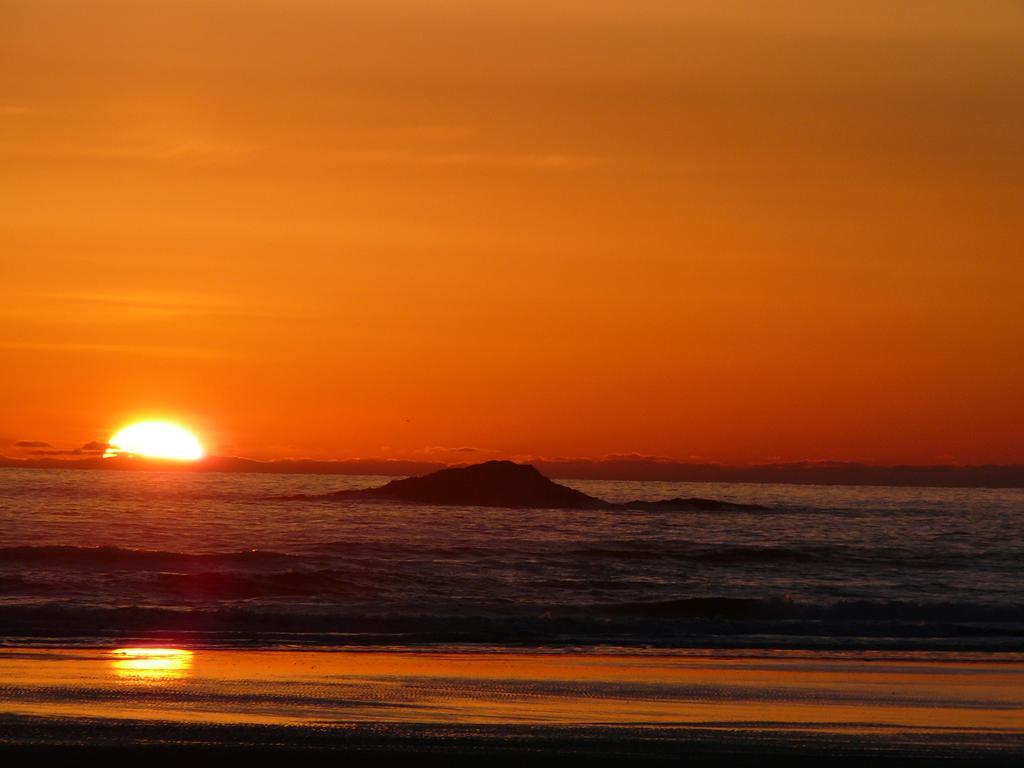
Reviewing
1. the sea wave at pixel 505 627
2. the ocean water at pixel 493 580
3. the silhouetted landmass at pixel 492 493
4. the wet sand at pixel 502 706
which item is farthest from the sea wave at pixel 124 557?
the silhouetted landmass at pixel 492 493

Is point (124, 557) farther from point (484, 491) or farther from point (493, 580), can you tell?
point (484, 491)

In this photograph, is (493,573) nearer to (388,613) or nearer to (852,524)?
(388,613)

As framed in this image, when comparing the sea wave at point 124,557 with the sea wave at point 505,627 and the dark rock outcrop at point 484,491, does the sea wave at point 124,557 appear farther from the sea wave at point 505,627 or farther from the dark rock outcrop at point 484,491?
the dark rock outcrop at point 484,491

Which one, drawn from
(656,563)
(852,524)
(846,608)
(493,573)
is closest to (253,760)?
(846,608)

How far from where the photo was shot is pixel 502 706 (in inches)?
576

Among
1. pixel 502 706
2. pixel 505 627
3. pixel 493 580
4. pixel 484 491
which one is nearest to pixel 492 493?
pixel 484 491

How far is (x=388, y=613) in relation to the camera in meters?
26.5

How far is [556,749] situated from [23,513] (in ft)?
151

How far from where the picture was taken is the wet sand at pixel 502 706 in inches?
482

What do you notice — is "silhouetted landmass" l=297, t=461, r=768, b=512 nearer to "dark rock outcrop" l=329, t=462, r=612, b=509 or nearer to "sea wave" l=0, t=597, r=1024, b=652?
"dark rock outcrop" l=329, t=462, r=612, b=509

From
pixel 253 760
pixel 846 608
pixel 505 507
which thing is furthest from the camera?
pixel 505 507

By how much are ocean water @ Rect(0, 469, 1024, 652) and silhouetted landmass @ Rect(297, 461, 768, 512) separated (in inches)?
645

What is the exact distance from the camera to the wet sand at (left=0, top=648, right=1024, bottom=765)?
12.2 m

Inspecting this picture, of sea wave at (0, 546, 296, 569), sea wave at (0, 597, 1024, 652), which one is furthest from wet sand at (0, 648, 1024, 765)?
sea wave at (0, 546, 296, 569)
